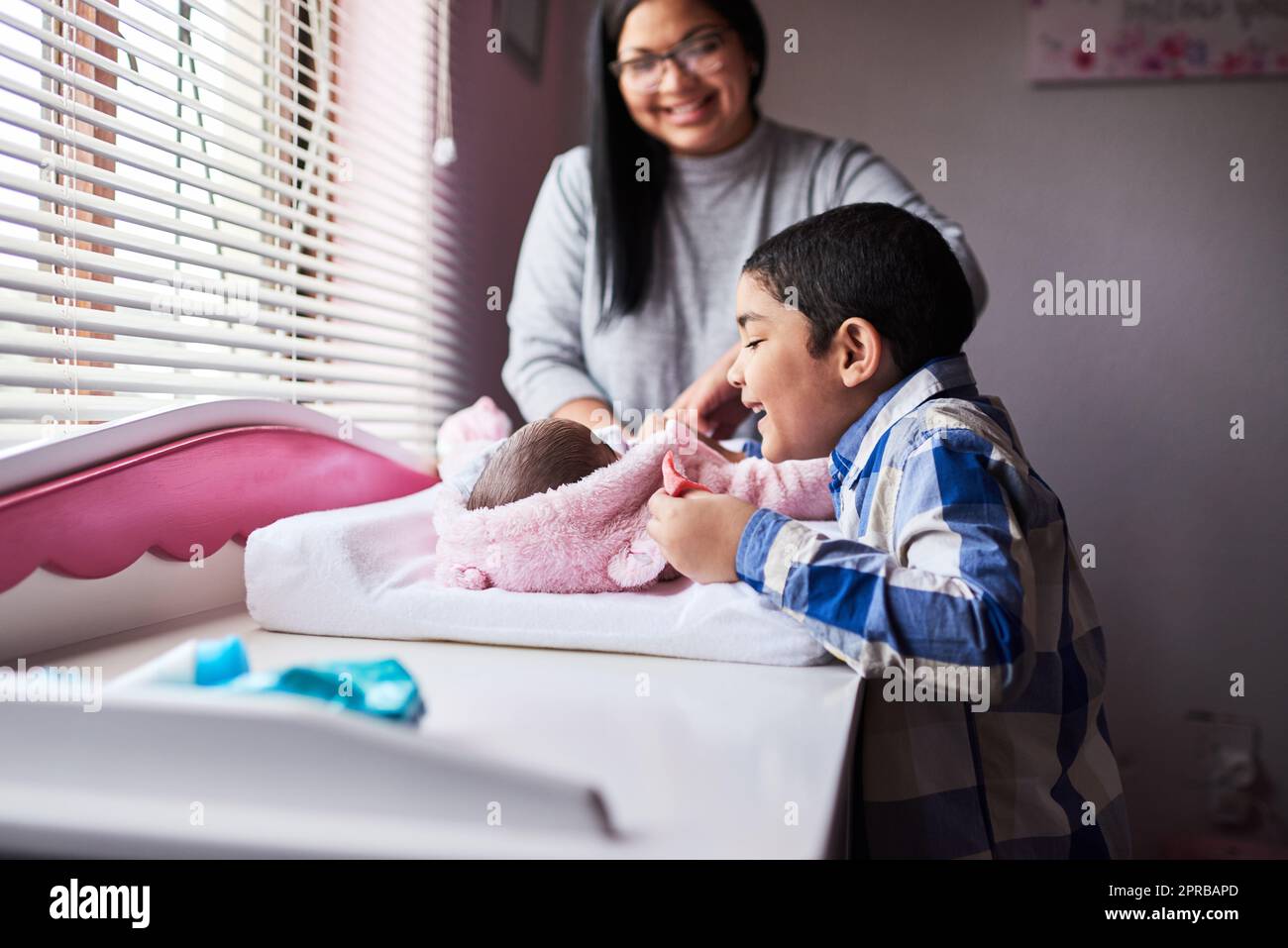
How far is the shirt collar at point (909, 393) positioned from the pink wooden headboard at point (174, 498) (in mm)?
587

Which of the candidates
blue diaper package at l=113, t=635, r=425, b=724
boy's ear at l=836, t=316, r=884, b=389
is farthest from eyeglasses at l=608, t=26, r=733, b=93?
blue diaper package at l=113, t=635, r=425, b=724

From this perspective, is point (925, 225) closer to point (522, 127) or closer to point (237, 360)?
point (237, 360)

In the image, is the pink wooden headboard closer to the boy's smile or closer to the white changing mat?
the white changing mat

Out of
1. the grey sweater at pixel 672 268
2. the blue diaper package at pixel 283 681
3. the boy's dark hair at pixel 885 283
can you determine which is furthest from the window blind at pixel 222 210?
the boy's dark hair at pixel 885 283

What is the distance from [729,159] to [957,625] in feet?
3.99

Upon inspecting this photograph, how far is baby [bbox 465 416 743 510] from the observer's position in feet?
2.89

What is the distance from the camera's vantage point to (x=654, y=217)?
1.66m

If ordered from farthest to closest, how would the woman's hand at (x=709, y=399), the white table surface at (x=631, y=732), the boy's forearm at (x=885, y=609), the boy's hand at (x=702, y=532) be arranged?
the woman's hand at (x=709, y=399)
the boy's hand at (x=702, y=532)
the boy's forearm at (x=885, y=609)
the white table surface at (x=631, y=732)

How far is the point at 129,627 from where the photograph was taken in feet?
2.50

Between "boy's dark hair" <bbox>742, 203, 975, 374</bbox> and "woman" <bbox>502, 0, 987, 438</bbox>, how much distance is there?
0.61 meters

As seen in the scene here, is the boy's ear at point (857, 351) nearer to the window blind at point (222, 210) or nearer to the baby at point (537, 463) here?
the baby at point (537, 463)

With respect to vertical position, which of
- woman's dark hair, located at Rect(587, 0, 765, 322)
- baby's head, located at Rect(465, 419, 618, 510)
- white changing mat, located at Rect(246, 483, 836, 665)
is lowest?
white changing mat, located at Rect(246, 483, 836, 665)

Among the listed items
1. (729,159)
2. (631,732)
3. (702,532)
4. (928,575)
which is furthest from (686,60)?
(631,732)

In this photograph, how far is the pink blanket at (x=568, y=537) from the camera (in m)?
0.81
